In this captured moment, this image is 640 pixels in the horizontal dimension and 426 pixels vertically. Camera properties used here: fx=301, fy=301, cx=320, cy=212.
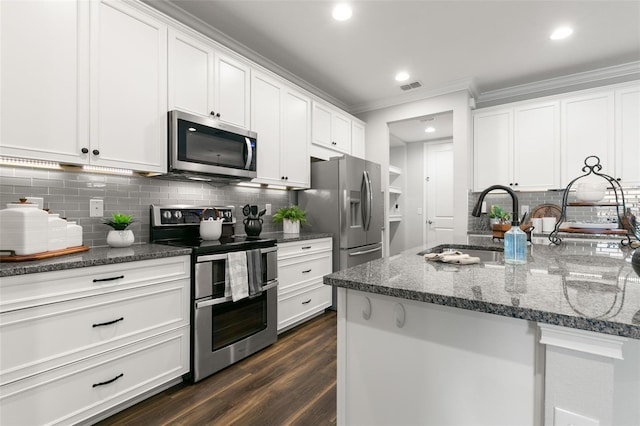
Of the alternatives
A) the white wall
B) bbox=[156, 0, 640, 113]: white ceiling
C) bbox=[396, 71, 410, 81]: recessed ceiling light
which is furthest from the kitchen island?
bbox=[396, 71, 410, 81]: recessed ceiling light

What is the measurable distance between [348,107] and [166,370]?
4045mm

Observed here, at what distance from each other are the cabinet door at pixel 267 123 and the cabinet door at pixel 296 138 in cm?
9

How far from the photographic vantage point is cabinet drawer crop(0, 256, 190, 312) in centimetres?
131

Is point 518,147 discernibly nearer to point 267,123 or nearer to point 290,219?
point 290,219

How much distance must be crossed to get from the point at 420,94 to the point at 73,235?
396cm

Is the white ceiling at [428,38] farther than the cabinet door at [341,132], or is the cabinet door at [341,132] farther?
the cabinet door at [341,132]

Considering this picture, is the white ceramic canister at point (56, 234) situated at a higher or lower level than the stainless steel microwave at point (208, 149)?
lower

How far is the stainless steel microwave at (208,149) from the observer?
7.03ft

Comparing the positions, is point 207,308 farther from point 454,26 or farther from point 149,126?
point 454,26

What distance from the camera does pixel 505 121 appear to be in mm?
3764

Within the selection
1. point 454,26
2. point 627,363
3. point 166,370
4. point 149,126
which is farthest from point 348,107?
point 627,363

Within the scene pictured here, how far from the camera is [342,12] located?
2.45m

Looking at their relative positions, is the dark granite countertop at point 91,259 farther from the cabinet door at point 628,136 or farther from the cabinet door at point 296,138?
the cabinet door at point 628,136

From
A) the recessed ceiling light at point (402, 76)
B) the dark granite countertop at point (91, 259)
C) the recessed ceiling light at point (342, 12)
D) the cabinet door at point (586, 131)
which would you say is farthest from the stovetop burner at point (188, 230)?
the cabinet door at point (586, 131)
